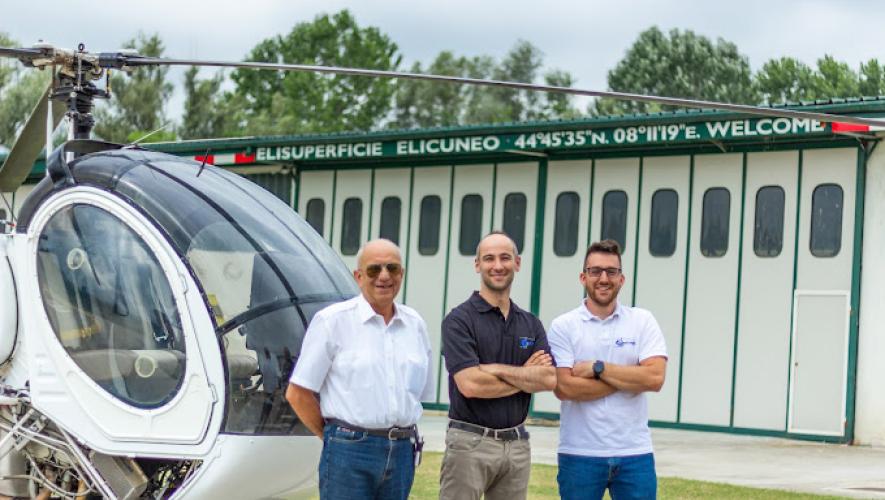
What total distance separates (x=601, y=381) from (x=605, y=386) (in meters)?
0.03

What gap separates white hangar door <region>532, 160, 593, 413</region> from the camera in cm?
1870

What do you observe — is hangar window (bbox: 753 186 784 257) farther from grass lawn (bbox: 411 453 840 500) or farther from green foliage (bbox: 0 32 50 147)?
green foliage (bbox: 0 32 50 147)

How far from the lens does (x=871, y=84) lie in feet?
161

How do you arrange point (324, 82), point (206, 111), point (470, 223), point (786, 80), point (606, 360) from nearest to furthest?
point (606, 360) < point (470, 223) < point (786, 80) < point (206, 111) < point (324, 82)

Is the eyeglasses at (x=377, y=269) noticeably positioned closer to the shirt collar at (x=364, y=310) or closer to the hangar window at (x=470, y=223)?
the shirt collar at (x=364, y=310)

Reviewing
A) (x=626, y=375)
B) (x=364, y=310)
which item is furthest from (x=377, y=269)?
(x=626, y=375)

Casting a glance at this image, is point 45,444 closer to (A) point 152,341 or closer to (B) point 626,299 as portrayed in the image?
(A) point 152,341

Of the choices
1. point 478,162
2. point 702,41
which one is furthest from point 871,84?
point 478,162

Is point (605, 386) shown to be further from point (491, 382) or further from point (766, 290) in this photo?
point (766, 290)

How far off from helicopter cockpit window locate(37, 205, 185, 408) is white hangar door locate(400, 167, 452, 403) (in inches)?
471

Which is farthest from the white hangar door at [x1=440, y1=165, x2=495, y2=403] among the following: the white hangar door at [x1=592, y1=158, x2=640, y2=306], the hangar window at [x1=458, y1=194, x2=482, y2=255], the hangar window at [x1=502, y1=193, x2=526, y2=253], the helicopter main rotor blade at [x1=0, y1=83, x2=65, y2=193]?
the helicopter main rotor blade at [x1=0, y1=83, x2=65, y2=193]

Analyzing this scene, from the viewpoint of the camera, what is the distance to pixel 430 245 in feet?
66.2

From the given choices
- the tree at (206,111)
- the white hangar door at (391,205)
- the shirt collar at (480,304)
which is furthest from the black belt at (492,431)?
the tree at (206,111)

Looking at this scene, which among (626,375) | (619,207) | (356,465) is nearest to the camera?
(356,465)
